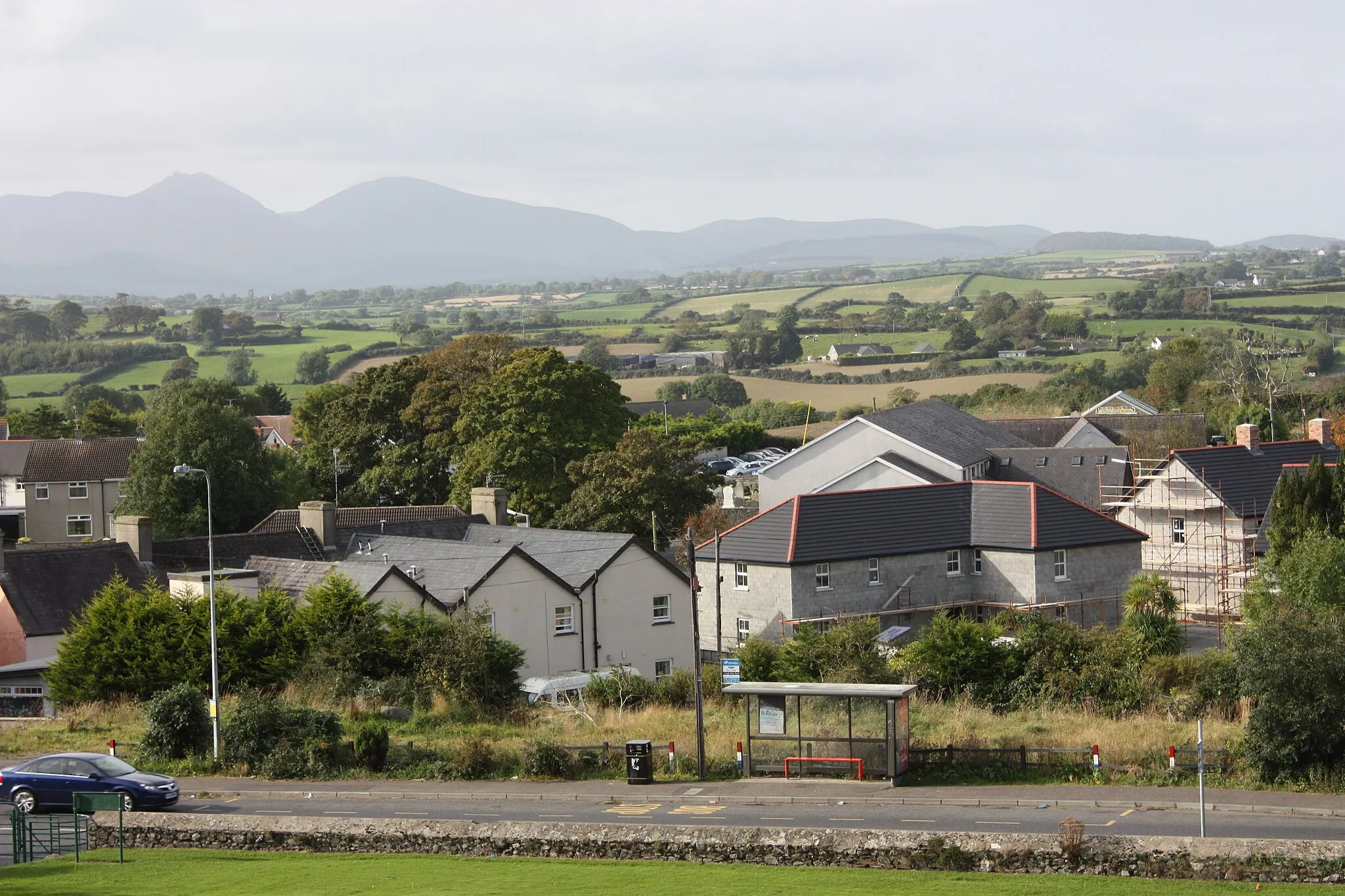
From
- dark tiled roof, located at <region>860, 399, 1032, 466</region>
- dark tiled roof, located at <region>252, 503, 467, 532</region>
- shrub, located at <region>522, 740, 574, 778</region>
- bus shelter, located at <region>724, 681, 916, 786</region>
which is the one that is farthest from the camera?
dark tiled roof, located at <region>860, 399, 1032, 466</region>

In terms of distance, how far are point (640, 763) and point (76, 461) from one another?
67730mm

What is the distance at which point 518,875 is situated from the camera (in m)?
22.0

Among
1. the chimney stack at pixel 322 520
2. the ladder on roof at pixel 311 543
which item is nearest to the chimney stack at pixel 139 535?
the ladder on roof at pixel 311 543

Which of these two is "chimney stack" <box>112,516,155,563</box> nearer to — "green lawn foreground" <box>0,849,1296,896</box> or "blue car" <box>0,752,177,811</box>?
"blue car" <box>0,752,177,811</box>

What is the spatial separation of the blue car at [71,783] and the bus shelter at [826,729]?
475 inches

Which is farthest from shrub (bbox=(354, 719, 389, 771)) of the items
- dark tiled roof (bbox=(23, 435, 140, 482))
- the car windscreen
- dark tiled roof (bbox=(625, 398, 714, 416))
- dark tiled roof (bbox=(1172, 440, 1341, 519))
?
dark tiled roof (bbox=(625, 398, 714, 416))

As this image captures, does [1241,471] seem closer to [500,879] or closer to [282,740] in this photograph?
[282,740]

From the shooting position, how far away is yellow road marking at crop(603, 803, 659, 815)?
2816cm

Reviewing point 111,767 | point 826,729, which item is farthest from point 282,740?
point 826,729

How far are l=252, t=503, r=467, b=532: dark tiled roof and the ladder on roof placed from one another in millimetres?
5679

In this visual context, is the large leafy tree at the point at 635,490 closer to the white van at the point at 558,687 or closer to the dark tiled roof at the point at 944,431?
the dark tiled roof at the point at 944,431

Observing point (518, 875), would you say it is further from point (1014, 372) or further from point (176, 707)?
point (1014, 372)

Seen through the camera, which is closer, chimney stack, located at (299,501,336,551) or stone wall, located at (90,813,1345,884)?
stone wall, located at (90,813,1345,884)

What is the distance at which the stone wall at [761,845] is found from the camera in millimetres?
20938
